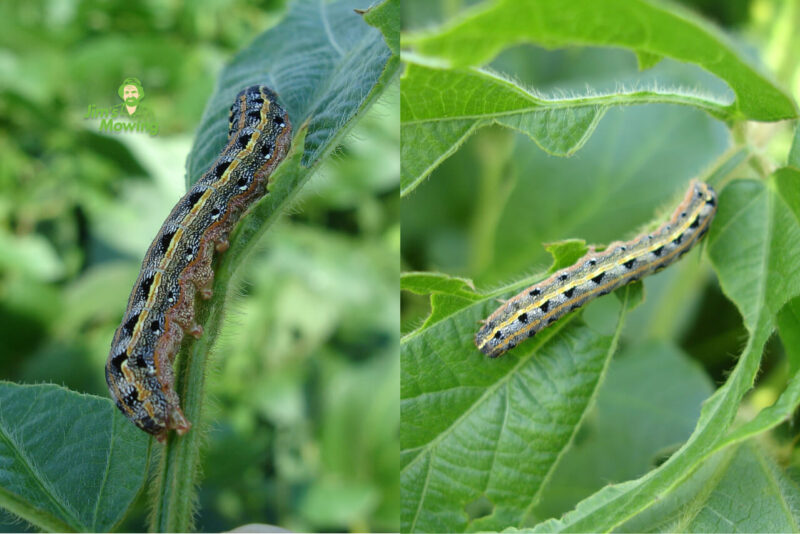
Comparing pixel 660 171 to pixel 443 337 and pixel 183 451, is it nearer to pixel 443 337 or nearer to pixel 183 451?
pixel 443 337

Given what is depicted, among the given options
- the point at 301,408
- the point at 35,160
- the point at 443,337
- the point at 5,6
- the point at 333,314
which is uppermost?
the point at 5,6

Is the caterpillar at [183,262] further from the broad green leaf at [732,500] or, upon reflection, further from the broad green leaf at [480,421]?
the broad green leaf at [732,500]

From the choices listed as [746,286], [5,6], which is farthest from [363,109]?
[5,6]

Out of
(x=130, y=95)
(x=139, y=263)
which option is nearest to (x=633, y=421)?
(x=130, y=95)

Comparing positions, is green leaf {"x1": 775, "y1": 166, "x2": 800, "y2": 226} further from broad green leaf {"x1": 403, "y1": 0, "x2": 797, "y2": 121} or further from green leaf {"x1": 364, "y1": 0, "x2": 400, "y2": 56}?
green leaf {"x1": 364, "y1": 0, "x2": 400, "y2": 56}

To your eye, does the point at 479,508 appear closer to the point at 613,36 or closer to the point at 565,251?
the point at 565,251

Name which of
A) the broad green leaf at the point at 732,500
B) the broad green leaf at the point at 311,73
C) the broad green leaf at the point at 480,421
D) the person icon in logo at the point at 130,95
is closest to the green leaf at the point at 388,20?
the broad green leaf at the point at 311,73

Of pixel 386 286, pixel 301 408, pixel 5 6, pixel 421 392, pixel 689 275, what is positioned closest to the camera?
pixel 421 392

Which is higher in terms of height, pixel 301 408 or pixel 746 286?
pixel 746 286
